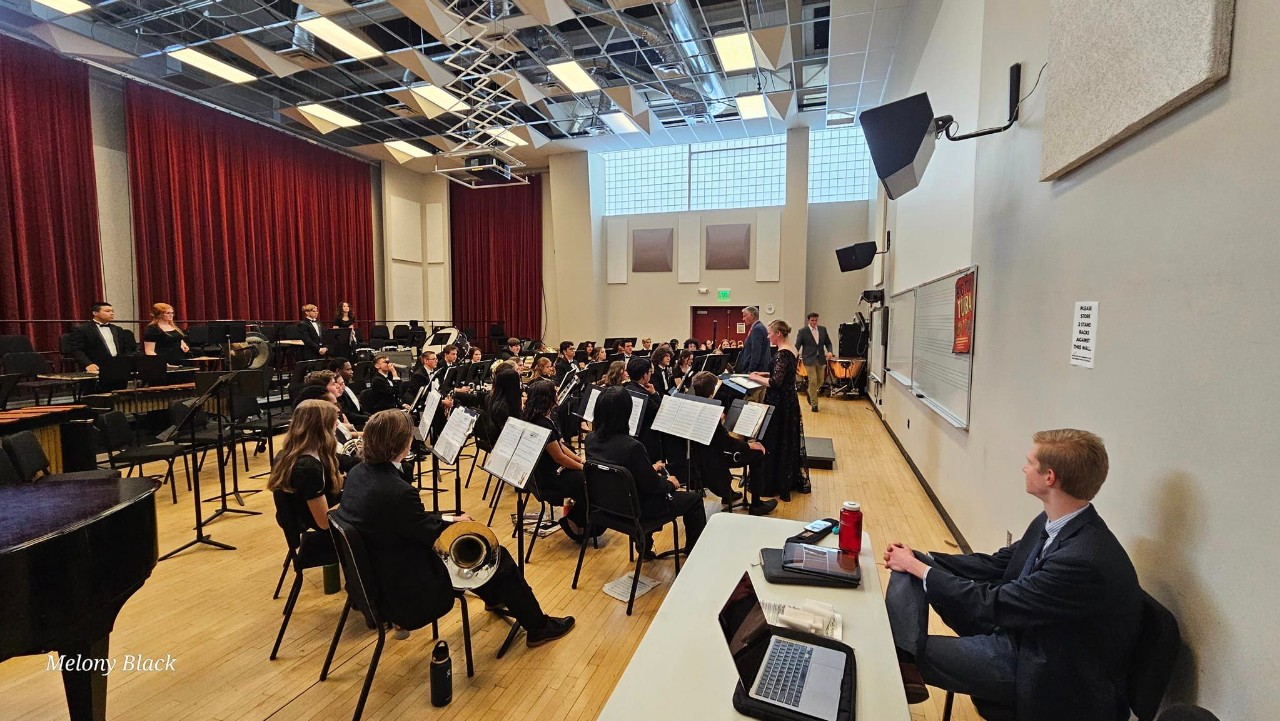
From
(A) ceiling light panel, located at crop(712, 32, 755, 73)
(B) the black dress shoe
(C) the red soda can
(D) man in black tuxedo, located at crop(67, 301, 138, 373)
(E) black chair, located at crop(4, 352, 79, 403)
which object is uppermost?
(A) ceiling light panel, located at crop(712, 32, 755, 73)

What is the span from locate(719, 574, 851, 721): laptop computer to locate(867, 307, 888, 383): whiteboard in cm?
786

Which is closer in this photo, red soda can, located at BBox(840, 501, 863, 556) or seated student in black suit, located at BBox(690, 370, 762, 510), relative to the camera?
red soda can, located at BBox(840, 501, 863, 556)

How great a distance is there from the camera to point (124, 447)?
468 centimetres

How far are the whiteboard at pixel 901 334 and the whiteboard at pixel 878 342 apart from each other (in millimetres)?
508

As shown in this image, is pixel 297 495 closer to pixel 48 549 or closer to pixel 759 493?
pixel 48 549

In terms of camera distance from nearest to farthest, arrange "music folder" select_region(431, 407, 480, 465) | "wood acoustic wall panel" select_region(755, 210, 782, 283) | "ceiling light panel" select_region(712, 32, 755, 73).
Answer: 1. "music folder" select_region(431, 407, 480, 465)
2. "ceiling light panel" select_region(712, 32, 755, 73)
3. "wood acoustic wall panel" select_region(755, 210, 782, 283)

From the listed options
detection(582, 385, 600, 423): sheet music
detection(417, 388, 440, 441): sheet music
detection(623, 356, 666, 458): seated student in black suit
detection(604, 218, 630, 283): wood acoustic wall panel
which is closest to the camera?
detection(417, 388, 440, 441): sheet music

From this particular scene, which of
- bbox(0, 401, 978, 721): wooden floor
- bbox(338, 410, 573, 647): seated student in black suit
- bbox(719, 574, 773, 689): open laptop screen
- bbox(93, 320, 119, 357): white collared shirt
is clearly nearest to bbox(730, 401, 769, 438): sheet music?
bbox(0, 401, 978, 721): wooden floor

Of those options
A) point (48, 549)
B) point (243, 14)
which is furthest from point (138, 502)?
point (243, 14)

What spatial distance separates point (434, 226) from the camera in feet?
50.8

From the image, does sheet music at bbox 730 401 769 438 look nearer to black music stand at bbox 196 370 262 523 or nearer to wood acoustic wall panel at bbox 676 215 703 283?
black music stand at bbox 196 370 262 523

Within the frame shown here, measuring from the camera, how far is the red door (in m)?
14.2

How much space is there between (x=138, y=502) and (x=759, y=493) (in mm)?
3975

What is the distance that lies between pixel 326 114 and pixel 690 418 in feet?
32.7
